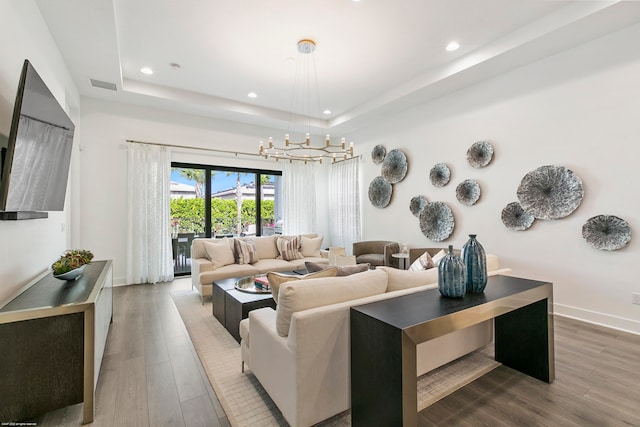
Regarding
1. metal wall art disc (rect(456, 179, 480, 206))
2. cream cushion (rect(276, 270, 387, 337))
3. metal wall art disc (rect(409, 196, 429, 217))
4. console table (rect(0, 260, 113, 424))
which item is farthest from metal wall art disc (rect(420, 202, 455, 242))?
console table (rect(0, 260, 113, 424))

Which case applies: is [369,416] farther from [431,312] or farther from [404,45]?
[404,45]

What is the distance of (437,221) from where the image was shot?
4.72 metres

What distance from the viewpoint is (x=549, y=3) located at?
2896mm

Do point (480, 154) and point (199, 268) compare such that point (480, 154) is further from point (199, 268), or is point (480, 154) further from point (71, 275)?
point (71, 275)

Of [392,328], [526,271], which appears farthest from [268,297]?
[526,271]

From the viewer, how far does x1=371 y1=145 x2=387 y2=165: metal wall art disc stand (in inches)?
227

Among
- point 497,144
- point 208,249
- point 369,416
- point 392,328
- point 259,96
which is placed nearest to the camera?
point 392,328

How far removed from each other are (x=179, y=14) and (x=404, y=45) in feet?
8.51

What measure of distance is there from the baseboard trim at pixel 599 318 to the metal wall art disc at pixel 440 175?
85.2 inches

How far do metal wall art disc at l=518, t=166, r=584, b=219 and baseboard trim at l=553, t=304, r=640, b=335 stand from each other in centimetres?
108

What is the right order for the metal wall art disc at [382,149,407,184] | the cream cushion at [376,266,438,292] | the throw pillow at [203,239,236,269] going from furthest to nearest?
the metal wall art disc at [382,149,407,184] < the throw pillow at [203,239,236,269] < the cream cushion at [376,266,438,292]

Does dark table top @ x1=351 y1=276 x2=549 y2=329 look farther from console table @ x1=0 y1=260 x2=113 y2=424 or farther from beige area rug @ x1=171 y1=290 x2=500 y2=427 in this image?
console table @ x1=0 y1=260 x2=113 y2=424

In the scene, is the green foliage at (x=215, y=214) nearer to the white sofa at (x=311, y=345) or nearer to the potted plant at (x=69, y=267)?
the potted plant at (x=69, y=267)

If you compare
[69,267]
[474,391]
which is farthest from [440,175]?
[69,267]
